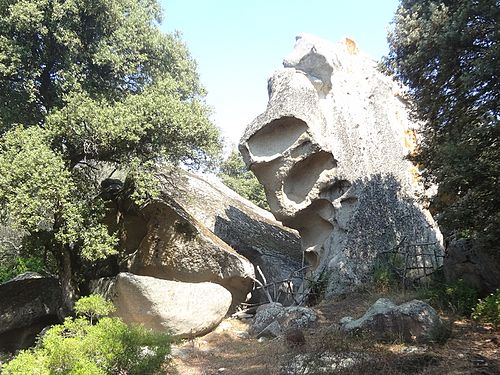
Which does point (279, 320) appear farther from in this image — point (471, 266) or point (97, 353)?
point (97, 353)

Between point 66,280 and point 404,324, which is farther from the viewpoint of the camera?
point 66,280

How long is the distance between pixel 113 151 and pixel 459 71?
8528mm

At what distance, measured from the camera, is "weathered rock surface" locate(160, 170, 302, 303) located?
587 inches

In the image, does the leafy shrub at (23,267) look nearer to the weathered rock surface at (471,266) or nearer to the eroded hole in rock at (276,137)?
the eroded hole in rock at (276,137)

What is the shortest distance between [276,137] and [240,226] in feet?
12.6

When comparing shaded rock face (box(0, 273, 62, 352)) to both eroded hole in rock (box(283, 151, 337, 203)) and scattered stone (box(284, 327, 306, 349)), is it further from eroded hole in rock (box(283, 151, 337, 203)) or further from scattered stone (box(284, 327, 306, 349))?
scattered stone (box(284, 327, 306, 349))

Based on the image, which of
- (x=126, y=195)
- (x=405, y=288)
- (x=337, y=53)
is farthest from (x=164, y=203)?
(x=337, y=53)

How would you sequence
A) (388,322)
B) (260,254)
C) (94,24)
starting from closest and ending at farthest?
1. (388,322)
2. (94,24)
3. (260,254)

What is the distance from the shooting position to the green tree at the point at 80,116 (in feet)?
35.3

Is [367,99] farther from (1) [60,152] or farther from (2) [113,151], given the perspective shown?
(1) [60,152]

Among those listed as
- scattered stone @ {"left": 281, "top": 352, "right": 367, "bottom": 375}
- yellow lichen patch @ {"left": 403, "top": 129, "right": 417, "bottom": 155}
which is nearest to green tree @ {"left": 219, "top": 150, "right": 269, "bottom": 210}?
yellow lichen patch @ {"left": 403, "top": 129, "right": 417, "bottom": 155}

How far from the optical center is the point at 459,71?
929cm

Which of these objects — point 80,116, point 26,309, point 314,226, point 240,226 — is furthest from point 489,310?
point 26,309

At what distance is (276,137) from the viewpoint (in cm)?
1433
